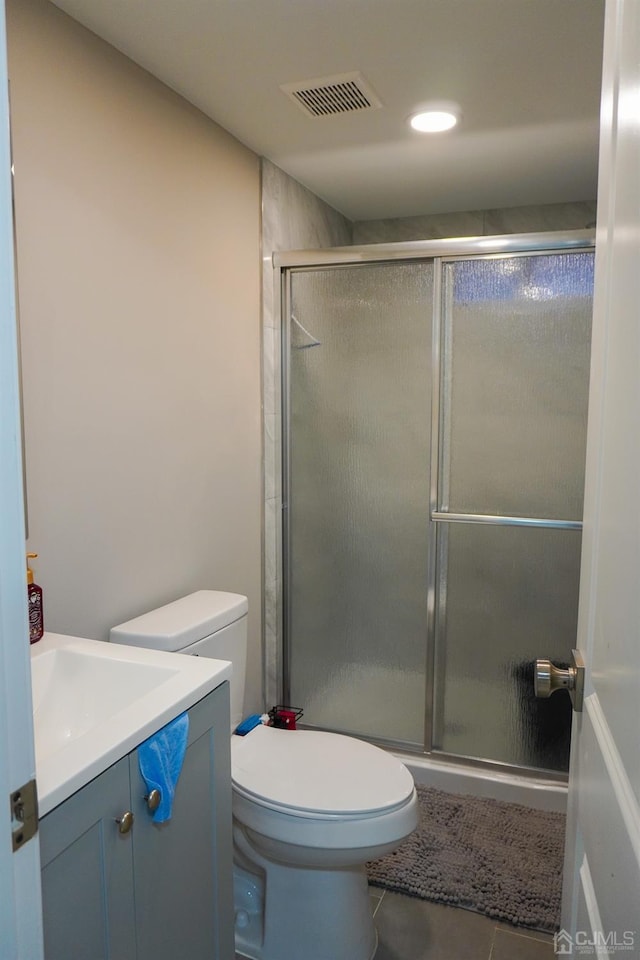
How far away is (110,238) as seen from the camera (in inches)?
70.4

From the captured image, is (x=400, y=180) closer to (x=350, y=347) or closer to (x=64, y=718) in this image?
(x=350, y=347)

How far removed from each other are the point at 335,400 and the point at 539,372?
29.9 inches

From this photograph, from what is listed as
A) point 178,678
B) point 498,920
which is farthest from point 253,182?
point 498,920

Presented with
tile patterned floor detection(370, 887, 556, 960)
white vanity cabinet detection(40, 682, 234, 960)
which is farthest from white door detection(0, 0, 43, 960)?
tile patterned floor detection(370, 887, 556, 960)

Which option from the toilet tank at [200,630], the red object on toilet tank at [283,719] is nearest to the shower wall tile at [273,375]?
the red object on toilet tank at [283,719]

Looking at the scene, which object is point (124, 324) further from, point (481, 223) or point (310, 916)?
point (481, 223)

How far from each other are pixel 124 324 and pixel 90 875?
1.32 m

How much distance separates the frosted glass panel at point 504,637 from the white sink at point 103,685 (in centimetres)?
133

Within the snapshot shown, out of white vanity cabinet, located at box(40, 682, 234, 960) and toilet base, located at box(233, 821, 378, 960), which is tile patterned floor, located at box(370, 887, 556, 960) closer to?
toilet base, located at box(233, 821, 378, 960)

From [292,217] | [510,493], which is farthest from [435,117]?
[510,493]

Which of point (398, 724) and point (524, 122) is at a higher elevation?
point (524, 122)

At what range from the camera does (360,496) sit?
105 inches

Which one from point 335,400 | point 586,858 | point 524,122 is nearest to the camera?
point 586,858

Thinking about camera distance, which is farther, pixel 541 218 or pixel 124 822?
pixel 541 218
